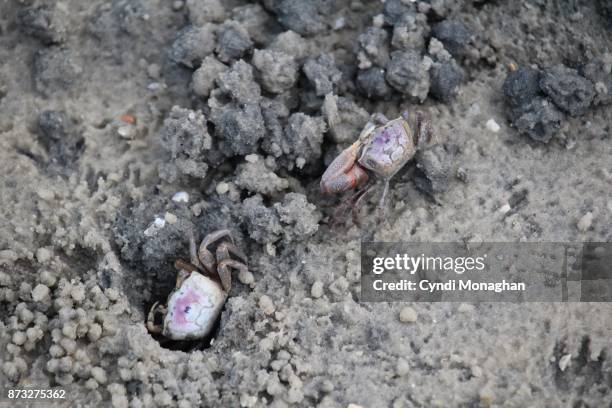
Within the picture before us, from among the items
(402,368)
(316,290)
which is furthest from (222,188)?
(402,368)

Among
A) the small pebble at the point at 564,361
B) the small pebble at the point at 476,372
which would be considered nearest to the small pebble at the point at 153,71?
the small pebble at the point at 476,372

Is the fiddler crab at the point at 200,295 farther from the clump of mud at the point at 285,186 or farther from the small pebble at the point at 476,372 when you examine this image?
the small pebble at the point at 476,372

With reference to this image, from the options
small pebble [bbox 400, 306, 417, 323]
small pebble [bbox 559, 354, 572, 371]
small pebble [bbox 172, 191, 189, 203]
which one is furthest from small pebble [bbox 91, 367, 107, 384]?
small pebble [bbox 559, 354, 572, 371]

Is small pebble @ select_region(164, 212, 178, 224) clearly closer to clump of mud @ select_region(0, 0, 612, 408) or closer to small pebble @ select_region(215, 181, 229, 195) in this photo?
clump of mud @ select_region(0, 0, 612, 408)

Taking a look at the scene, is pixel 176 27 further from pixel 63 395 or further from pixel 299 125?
pixel 63 395

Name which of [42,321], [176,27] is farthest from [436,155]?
[42,321]
